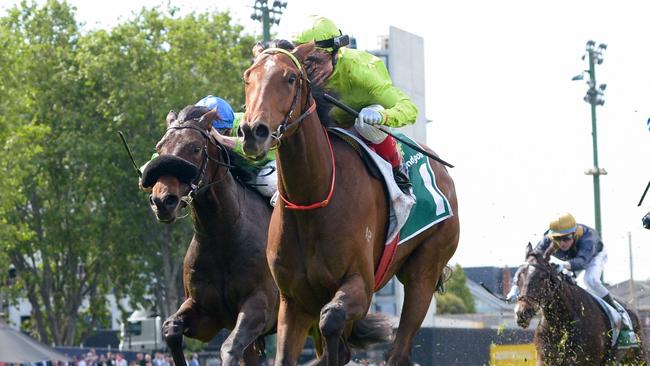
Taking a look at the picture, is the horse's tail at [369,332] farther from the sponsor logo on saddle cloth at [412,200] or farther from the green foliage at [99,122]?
the green foliage at [99,122]

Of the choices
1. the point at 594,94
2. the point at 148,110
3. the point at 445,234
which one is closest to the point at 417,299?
the point at 445,234

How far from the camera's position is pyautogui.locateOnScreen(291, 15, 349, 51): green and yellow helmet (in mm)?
8594

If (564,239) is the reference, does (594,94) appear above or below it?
above

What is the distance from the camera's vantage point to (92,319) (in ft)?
158

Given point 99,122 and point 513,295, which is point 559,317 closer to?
point 513,295

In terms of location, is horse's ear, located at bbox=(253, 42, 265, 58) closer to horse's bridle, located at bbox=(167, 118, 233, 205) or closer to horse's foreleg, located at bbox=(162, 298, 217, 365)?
horse's bridle, located at bbox=(167, 118, 233, 205)

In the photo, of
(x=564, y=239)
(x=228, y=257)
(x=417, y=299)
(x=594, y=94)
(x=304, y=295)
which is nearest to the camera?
(x=304, y=295)

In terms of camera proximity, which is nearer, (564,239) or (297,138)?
(297,138)

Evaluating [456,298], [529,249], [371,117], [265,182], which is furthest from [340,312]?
[456,298]

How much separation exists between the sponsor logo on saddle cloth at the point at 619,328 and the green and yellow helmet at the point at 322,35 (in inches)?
219

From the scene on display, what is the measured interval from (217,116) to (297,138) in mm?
2624

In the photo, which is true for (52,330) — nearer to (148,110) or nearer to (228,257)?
(148,110)

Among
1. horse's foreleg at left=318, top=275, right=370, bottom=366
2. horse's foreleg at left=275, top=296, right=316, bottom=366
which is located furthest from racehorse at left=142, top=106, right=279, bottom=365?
horse's foreleg at left=318, top=275, right=370, bottom=366

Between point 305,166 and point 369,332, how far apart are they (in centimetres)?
217
